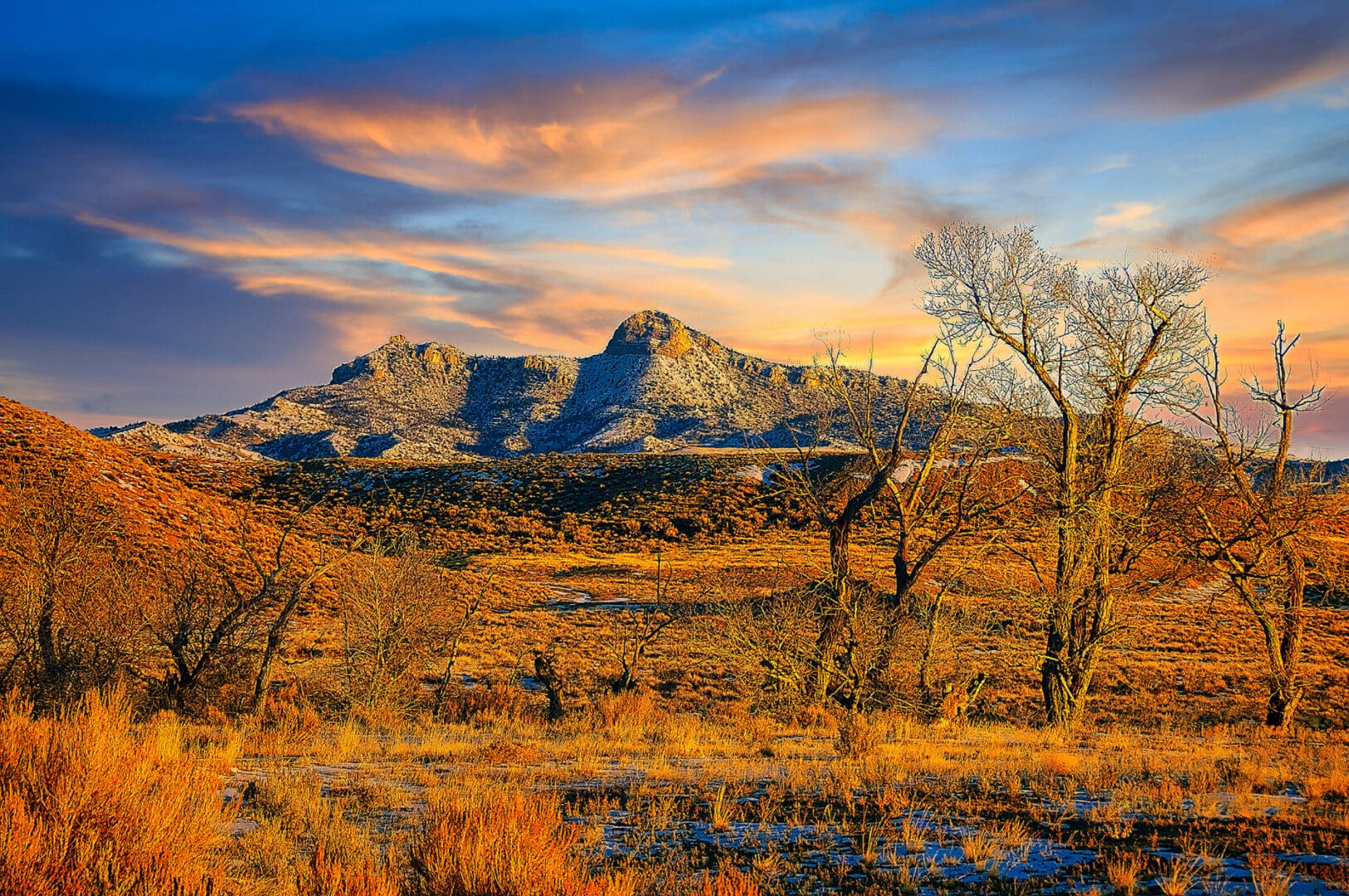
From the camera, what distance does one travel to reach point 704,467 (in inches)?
2972

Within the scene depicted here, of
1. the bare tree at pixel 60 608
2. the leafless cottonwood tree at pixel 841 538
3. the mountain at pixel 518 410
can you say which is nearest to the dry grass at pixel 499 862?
the leafless cottonwood tree at pixel 841 538

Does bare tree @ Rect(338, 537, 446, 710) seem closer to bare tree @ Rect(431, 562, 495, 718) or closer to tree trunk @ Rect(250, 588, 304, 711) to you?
bare tree @ Rect(431, 562, 495, 718)

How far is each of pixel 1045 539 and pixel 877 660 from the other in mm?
3553

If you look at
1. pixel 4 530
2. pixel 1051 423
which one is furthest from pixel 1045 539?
pixel 4 530

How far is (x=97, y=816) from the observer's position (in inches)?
201

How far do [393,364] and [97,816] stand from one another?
644 feet

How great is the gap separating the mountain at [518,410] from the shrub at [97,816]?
111 m

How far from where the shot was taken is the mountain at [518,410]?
13788cm

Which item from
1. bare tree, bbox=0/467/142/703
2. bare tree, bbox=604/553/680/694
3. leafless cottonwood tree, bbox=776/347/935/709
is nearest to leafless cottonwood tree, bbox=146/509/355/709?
bare tree, bbox=0/467/142/703

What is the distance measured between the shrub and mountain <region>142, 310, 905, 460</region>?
111 metres

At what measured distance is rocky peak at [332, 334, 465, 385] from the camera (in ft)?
599

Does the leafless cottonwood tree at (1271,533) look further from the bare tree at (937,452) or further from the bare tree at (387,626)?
the bare tree at (387,626)

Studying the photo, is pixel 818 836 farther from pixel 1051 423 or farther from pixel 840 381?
pixel 1051 423

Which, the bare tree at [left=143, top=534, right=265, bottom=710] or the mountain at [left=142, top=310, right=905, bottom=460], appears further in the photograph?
the mountain at [left=142, top=310, right=905, bottom=460]
